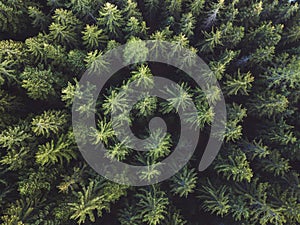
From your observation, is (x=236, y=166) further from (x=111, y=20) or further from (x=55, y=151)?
(x=111, y=20)

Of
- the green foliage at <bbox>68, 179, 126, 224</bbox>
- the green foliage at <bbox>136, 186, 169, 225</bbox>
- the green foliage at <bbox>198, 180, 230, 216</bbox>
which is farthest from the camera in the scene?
the green foliage at <bbox>198, 180, 230, 216</bbox>

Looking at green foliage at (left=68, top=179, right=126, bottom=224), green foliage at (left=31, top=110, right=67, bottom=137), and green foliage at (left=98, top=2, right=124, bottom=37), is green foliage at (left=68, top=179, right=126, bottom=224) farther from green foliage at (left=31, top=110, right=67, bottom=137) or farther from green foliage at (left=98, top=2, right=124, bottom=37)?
green foliage at (left=98, top=2, right=124, bottom=37)

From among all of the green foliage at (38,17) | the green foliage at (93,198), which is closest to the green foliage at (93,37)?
the green foliage at (38,17)

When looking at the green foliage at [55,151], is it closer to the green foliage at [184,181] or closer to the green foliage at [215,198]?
the green foliage at [184,181]

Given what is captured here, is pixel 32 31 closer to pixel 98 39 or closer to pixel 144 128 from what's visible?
pixel 98 39

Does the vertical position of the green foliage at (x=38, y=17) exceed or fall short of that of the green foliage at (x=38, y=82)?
it exceeds it

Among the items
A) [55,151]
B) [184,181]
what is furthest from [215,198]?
[55,151]

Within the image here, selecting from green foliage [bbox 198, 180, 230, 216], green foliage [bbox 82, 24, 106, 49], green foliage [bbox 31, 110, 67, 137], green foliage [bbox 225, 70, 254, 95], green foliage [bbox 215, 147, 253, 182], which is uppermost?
green foliage [bbox 82, 24, 106, 49]

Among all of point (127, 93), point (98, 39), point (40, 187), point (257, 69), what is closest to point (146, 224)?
point (40, 187)

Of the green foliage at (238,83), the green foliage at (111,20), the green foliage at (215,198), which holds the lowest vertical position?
the green foliage at (215,198)

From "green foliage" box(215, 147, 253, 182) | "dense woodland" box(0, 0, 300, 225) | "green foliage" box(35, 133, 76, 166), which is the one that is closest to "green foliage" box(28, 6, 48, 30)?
"dense woodland" box(0, 0, 300, 225)
